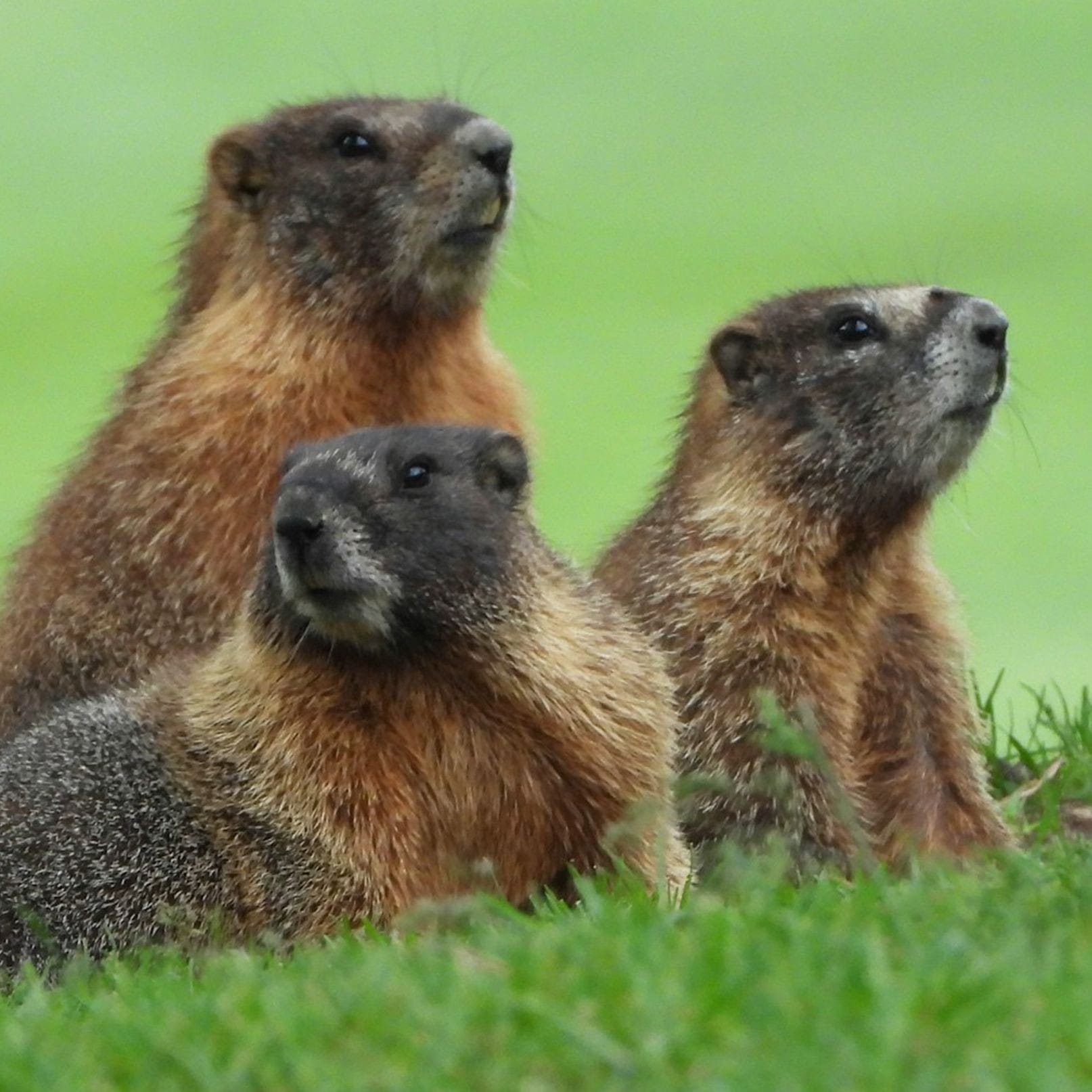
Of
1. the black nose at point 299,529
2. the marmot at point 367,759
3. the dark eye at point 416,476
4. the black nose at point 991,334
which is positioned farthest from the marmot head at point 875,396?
the black nose at point 299,529

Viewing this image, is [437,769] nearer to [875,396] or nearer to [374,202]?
[875,396]

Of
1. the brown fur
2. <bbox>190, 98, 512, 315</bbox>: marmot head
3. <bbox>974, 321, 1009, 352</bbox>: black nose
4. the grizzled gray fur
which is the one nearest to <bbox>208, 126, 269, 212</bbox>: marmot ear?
<bbox>190, 98, 512, 315</bbox>: marmot head

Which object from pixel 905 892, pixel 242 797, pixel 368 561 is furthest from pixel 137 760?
pixel 905 892

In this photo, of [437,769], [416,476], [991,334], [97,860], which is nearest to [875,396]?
[991,334]

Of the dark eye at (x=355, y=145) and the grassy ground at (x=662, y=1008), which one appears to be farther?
the dark eye at (x=355, y=145)

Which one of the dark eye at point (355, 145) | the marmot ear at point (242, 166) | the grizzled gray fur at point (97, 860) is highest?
the dark eye at point (355, 145)

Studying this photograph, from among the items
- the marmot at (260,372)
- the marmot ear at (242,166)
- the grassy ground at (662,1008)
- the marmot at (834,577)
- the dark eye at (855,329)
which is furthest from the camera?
the marmot ear at (242,166)

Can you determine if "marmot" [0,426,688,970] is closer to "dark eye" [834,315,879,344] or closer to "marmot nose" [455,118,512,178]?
"dark eye" [834,315,879,344]

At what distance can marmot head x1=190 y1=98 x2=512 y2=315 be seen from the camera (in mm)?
6953

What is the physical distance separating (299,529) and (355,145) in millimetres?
2234

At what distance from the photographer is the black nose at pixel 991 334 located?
6.30 m

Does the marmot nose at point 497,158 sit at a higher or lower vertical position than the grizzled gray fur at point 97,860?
higher

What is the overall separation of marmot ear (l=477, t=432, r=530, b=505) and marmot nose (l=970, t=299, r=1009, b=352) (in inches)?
56.0

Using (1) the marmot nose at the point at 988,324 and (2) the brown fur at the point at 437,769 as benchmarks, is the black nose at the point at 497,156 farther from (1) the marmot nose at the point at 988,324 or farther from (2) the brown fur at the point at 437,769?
(2) the brown fur at the point at 437,769
